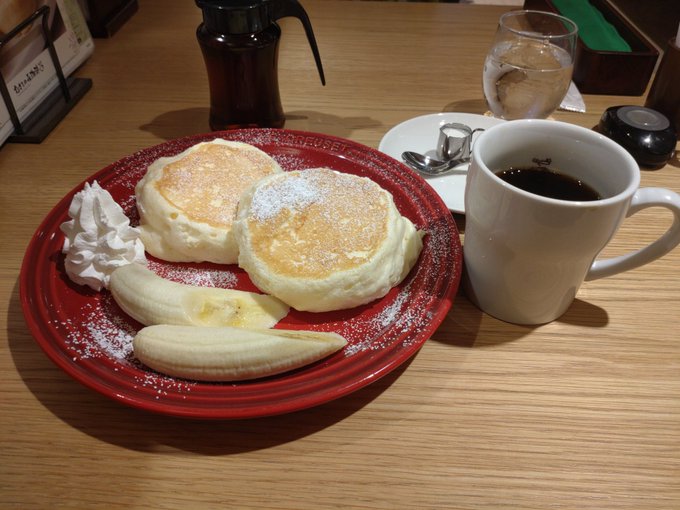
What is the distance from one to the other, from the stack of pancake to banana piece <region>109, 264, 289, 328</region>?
3 centimetres

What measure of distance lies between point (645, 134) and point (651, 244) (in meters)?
0.50

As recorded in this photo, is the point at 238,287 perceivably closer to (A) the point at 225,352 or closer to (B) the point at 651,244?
(A) the point at 225,352

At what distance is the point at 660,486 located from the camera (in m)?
0.56

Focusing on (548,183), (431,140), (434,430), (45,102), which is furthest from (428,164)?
(45,102)

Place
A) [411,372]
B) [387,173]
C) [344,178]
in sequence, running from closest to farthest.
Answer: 1. [411,372]
2. [344,178]
3. [387,173]

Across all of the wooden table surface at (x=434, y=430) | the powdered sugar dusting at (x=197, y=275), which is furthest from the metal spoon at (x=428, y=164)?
the powdered sugar dusting at (x=197, y=275)

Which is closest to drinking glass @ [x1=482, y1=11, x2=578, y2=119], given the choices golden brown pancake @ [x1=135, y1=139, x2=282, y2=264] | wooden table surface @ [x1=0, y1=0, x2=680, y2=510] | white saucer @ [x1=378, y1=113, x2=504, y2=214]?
white saucer @ [x1=378, y1=113, x2=504, y2=214]

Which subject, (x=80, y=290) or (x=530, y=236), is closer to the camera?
(x=530, y=236)

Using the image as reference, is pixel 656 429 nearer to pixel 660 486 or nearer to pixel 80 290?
pixel 660 486

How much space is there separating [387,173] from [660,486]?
628 millimetres

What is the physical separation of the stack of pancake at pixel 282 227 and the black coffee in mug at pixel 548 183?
17cm

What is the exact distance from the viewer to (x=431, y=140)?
3.67ft

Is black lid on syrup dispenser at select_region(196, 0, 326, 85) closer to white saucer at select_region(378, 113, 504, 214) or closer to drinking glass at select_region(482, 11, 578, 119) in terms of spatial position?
white saucer at select_region(378, 113, 504, 214)

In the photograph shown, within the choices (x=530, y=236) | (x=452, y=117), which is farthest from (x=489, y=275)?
(x=452, y=117)
